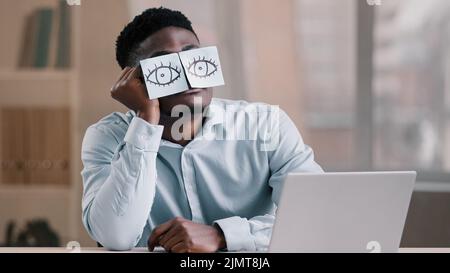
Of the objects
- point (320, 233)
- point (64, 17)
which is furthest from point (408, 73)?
point (320, 233)

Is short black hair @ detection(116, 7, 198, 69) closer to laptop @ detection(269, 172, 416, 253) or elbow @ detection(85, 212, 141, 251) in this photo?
elbow @ detection(85, 212, 141, 251)

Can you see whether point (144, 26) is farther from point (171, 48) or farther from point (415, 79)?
point (415, 79)

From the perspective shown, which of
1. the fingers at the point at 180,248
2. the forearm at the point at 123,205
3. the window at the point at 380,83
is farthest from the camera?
the window at the point at 380,83

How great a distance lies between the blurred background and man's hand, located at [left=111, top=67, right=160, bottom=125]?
0.70 feet

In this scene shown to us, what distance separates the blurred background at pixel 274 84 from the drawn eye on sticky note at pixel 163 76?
0.81 ft

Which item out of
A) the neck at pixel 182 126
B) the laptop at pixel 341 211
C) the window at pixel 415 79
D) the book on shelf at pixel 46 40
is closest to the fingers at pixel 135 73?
the neck at pixel 182 126

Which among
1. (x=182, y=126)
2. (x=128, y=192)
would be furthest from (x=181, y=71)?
(x=128, y=192)

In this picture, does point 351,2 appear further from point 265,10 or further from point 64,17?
point 64,17

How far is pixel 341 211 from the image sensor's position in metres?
1.09

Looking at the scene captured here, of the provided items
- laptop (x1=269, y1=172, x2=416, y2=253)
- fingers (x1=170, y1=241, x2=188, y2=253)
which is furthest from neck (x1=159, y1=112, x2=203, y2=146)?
laptop (x1=269, y1=172, x2=416, y2=253)

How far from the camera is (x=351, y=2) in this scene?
2.28 meters

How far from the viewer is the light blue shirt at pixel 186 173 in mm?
1426

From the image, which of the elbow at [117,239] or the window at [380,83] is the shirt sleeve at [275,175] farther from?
the window at [380,83]

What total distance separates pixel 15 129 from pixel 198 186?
3.40 ft
